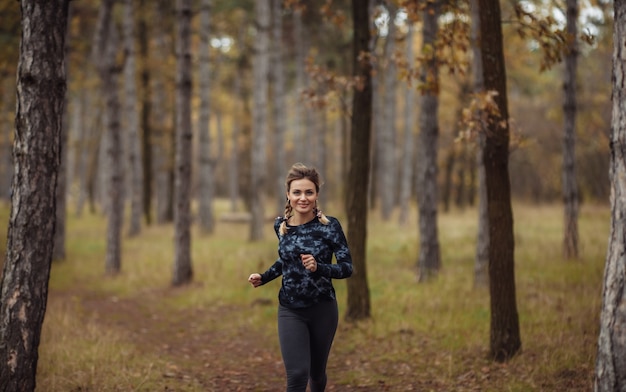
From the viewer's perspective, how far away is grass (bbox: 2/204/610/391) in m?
5.76

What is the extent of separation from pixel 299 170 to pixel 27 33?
2682mm

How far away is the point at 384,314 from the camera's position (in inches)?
324

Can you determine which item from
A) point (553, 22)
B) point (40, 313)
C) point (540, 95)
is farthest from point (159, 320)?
point (540, 95)

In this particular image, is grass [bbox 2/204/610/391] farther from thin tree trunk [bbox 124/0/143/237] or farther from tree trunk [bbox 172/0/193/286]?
thin tree trunk [bbox 124/0/143/237]

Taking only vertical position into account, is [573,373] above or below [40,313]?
below

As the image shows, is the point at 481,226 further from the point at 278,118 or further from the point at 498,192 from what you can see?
the point at 278,118

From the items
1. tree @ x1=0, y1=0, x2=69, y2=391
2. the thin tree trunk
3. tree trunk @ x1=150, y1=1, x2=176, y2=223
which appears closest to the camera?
tree @ x1=0, y1=0, x2=69, y2=391

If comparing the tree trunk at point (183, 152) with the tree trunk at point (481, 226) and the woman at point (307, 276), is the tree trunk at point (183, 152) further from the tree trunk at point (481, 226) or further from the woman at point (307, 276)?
the woman at point (307, 276)

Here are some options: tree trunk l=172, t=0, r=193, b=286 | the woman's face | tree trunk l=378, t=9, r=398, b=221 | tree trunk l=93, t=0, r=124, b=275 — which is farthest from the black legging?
tree trunk l=378, t=9, r=398, b=221

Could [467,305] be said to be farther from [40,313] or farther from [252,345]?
[40,313]

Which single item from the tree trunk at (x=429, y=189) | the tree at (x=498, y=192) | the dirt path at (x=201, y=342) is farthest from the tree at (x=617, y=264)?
the tree trunk at (x=429, y=189)

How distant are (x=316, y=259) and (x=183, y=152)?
310 inches

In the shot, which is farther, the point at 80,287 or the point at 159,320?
Result: the point at 80,287

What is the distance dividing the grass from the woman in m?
2.06
